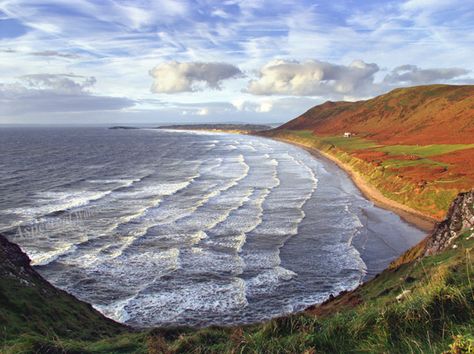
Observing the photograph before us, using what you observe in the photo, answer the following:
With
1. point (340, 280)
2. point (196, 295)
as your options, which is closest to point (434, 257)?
point (340, 280)

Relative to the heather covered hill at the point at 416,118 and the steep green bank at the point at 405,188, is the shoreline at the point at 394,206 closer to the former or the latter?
the steep green bank at the point at 405,188

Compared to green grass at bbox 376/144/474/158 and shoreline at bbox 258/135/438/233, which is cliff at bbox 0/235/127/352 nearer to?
shoreline at bbox 258/135/438/233

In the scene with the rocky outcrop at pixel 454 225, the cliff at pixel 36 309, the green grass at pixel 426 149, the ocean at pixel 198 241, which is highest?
the green grass at pixel 426 149

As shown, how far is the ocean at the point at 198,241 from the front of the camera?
23219mm

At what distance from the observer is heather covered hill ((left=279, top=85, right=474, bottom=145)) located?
100m

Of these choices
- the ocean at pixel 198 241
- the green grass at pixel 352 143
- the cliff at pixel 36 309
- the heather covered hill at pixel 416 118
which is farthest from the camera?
the green grass at pixel 352 143

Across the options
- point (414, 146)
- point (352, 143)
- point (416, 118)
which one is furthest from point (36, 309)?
point (416, 118)

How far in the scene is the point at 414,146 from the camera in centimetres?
8625

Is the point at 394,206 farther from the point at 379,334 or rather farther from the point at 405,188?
the point at 379,334

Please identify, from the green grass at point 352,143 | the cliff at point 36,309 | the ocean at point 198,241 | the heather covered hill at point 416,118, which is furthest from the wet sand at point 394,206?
the green grass at point 352,143

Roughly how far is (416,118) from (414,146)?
2240 inches

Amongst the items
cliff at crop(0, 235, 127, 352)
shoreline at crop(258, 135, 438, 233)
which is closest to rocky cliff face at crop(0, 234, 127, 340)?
cliff at crop(0, 235, 127, 352)

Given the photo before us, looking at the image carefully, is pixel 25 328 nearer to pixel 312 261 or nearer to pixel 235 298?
pixel 235 298

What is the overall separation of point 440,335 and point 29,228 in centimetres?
3503
